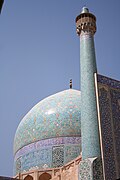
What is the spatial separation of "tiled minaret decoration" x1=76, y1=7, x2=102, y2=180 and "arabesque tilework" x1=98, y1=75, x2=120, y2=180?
0.14 metres

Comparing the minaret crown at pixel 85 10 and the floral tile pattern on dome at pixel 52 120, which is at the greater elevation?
the minaret crown at pixel 85 10

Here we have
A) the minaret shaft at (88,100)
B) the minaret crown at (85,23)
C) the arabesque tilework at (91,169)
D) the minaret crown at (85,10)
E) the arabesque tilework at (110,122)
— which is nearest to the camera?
the arabesque tilework at (91,169)

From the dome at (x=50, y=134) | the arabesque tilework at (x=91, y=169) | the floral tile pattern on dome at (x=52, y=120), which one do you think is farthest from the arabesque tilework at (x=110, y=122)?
the floral tile pattern on dome at (x=52, y=120)

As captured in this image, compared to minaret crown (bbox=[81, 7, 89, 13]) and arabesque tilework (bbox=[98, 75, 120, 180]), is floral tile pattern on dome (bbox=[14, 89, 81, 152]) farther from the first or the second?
minaret crown (bbox=[81, 7, 89, 13])

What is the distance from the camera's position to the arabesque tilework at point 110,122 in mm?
5406

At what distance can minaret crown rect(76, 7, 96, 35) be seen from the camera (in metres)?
7.05

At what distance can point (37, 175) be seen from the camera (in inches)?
367

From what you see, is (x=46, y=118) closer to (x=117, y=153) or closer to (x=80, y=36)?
(x=80, y=36)

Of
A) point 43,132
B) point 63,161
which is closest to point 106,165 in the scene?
point 63,161

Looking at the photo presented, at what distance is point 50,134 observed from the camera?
10227 millimetres

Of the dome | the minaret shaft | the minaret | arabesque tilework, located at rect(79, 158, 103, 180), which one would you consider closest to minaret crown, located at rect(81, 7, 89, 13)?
the minaret

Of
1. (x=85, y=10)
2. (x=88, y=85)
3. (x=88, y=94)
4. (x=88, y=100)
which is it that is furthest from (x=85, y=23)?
(x=88, y=100)

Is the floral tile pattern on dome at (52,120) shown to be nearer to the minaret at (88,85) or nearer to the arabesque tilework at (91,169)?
the minaret at (88,85)

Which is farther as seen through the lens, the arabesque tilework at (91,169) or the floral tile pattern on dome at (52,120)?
the floral tile pattern on dome at (52,120)
